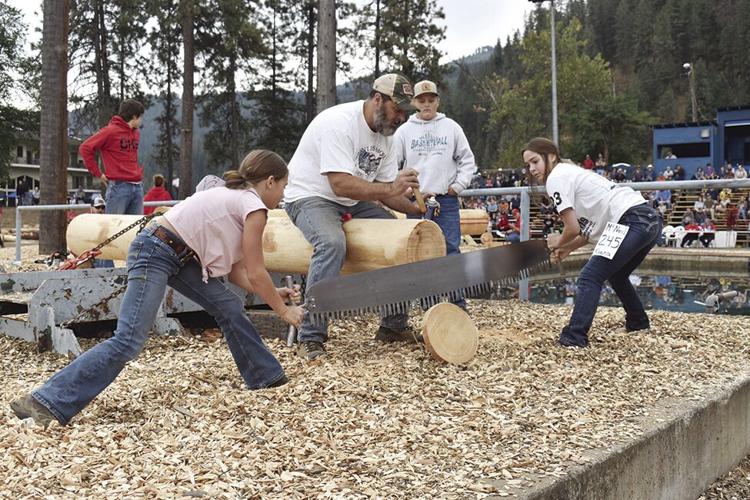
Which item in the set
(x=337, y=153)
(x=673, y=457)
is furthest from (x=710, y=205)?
(x=673, y=457)

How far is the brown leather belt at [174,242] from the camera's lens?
13.5ft

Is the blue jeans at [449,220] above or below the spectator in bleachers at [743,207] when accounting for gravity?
below

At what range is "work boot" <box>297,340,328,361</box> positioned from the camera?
511 centimetres

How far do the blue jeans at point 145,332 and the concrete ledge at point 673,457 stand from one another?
1.91 metres

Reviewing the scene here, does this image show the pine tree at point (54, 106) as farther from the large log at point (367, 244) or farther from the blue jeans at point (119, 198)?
the large log at point (367, 244)

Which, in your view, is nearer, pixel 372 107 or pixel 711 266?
pixel 372 107

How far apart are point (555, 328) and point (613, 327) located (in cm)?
50

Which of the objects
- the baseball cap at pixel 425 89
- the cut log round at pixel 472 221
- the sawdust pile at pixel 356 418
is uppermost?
the baseball cap at pixel 425 89

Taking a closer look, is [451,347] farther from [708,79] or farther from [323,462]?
[708,79]

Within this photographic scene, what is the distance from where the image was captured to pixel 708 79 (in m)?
92.2

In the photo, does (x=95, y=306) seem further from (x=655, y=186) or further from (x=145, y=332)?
(x=655, y=186)

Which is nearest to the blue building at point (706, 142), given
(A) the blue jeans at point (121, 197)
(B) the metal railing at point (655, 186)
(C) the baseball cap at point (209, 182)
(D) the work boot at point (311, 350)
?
(B) the metal railing at point (655, 186)

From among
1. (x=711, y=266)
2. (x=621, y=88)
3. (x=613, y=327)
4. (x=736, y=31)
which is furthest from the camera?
(x=621, y=88)

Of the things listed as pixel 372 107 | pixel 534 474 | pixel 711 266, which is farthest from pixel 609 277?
pixel 711 266
